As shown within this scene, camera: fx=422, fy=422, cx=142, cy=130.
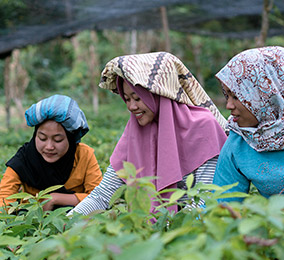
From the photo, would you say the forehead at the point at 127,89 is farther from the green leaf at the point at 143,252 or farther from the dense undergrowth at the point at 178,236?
the green leaf at the point at 143,252

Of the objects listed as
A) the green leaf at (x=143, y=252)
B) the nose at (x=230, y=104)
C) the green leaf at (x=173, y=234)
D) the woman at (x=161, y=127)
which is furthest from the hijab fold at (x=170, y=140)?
the green leaf at (x=143, y=252)

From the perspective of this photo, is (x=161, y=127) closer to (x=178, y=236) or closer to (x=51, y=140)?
(x=51, y=140)

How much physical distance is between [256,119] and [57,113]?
1135 mm

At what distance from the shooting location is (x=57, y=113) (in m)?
2.44

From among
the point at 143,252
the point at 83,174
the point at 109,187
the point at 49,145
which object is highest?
the point at 143,252

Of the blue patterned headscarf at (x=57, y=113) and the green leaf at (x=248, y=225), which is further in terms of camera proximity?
the blue patterned headscarf at (x=57, y=113)

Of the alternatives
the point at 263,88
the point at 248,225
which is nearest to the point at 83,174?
the point at 263,88

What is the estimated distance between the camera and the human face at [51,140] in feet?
8.11

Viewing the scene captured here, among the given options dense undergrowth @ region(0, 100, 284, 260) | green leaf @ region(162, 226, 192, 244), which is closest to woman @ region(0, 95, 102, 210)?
dense undergrowth @ region(0, 100, 284, 260)

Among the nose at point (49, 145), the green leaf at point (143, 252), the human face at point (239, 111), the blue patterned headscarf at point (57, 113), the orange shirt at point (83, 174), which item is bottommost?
the orange shirt at point (83, 174)

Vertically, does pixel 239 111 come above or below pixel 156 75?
below

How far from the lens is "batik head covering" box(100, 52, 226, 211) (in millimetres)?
2121

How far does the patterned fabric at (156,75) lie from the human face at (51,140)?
413mm

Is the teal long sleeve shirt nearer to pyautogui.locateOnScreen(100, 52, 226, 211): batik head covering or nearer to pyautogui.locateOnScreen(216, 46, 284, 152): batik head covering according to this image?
pyautogui.locateOnScreen(216, 46, 284, 152): batik head covering
